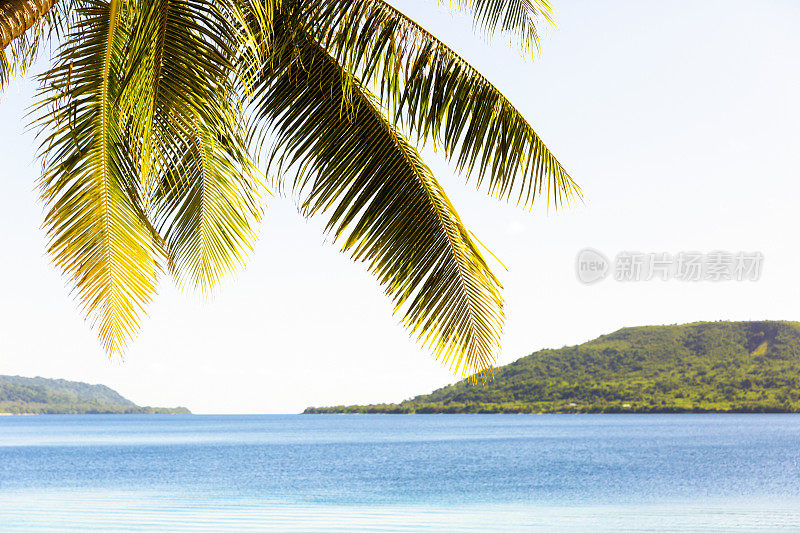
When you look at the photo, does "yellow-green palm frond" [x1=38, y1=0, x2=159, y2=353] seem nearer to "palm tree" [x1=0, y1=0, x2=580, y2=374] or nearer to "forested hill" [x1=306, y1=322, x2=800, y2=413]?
"palm tree" [x1=0, y1=0, x2=580, y2=374]

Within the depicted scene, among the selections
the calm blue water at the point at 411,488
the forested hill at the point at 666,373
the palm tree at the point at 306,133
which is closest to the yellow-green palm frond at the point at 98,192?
the palm tree at the point at 306,133

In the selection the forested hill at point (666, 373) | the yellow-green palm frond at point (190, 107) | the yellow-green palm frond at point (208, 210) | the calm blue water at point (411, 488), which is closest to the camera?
the yellow-green palm frond at point (190, 107)

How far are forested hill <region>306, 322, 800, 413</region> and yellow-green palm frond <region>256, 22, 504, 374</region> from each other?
104281 mm

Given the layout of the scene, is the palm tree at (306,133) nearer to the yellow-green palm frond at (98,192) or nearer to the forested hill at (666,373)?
the yellow-green palm frond at (98,192)

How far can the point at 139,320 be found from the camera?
3889 mm

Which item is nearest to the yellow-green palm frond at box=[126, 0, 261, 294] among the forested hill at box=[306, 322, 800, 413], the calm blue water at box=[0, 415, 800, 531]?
the calm blue water at box=[0, 415, 800, 531]

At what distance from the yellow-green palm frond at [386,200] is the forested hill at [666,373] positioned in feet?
342

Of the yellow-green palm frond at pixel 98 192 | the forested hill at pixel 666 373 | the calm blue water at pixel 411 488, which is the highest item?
the forested hill at pixel 666 373

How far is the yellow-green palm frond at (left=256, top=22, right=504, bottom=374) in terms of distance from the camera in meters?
3.65

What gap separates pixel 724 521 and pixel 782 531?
2.64 m

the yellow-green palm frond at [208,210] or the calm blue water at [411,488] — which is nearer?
the yellow-green palm frond at [208,210]

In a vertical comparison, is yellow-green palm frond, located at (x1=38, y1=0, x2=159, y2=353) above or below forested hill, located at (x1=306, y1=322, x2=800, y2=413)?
below

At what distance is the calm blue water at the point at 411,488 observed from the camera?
20625mm

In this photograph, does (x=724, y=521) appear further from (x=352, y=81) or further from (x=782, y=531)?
(x=352, y=81)
